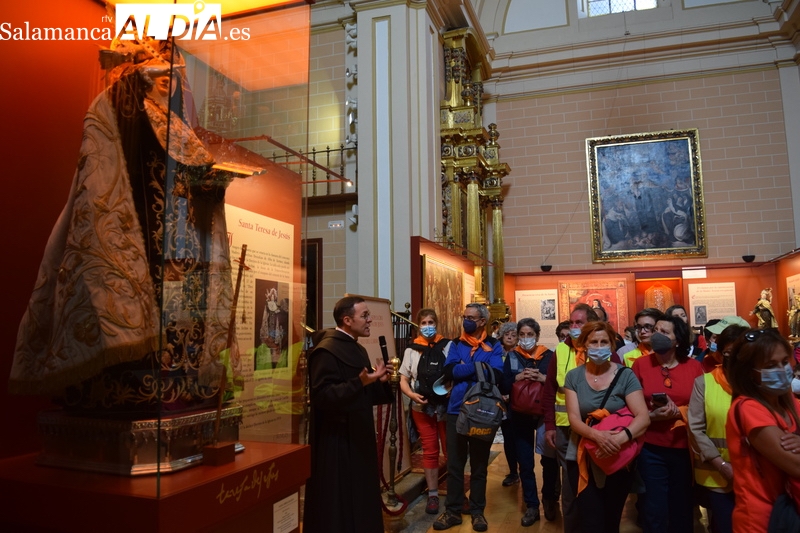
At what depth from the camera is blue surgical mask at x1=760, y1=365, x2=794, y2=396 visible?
249cm

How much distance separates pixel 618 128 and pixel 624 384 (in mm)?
10455

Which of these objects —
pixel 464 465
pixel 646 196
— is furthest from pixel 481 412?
pixel 646 196

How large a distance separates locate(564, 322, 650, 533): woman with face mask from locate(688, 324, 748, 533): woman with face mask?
0.30 metres

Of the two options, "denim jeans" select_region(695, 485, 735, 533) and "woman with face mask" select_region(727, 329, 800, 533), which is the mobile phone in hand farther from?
"woman with face mask" select_region(727, 329, 800, 533)

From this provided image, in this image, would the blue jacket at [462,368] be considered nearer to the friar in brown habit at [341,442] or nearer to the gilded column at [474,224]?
the friar in brown habit at [341,442]

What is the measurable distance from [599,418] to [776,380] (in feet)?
3.67

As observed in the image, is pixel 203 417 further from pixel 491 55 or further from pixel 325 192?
pixel 491 55

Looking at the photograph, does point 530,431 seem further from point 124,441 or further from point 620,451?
point 124,441

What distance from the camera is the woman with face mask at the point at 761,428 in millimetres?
2350

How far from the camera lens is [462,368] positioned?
4.80 metres

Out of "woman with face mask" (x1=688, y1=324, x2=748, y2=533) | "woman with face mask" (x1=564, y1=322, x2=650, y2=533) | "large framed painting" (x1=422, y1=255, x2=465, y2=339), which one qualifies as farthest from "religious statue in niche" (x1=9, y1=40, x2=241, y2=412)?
"large framed painting" (x1=422, y1=255, x2=465, y2=339)

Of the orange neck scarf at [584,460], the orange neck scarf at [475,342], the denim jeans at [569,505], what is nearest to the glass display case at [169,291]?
the orange neck scarf at [584,460]

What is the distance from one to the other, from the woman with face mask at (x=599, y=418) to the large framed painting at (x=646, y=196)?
9.39 metres

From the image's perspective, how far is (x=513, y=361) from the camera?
5.33 m
